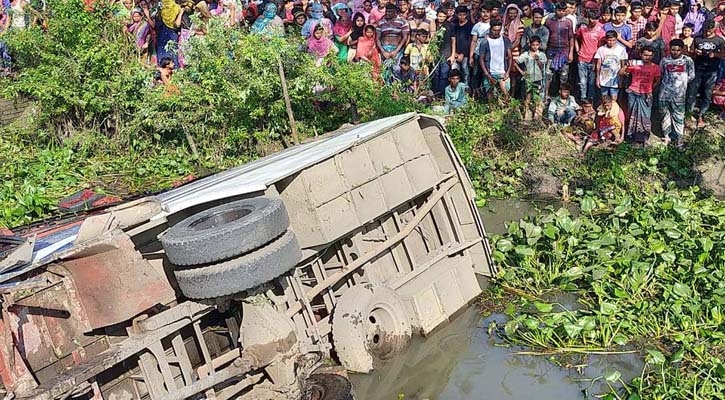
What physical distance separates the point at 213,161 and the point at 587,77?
6.46 metres

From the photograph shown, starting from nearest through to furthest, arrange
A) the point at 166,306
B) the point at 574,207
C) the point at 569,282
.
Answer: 1. the point at 166,306
2. the point at 569,282
3. the point at 574,207

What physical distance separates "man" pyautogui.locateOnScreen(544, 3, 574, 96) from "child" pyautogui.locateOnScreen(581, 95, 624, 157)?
949 mm

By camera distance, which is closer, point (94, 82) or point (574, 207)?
point (574, 207)

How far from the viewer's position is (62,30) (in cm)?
1243

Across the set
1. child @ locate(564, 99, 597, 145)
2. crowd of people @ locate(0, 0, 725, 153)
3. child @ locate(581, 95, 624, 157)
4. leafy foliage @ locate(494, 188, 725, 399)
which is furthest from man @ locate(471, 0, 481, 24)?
leafy foliage @ locate(494, 188, 725, 399)

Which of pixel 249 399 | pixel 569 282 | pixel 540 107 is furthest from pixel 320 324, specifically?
pixel 540 107

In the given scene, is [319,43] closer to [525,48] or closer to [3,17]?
[525,48]

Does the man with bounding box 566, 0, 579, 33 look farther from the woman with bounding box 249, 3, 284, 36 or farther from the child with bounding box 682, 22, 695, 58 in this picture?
the woman with bounding box 249, 3, 284, 36

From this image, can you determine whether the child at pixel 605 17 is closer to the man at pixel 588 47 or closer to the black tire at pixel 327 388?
the man at pixel 588 47

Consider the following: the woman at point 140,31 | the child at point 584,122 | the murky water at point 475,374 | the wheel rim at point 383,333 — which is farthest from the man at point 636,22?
the woman at point 140,31

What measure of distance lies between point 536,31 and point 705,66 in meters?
2.72

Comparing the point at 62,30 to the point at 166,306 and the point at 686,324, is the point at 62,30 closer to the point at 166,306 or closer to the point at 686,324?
the point at 166,306

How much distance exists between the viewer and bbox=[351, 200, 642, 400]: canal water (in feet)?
22.8

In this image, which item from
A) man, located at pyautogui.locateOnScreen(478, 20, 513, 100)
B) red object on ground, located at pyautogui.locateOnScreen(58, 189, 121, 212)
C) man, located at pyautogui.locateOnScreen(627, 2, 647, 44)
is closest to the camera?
red object on ground, located at pyautogui.locateOnScreen(58, 189, 121, 212)
